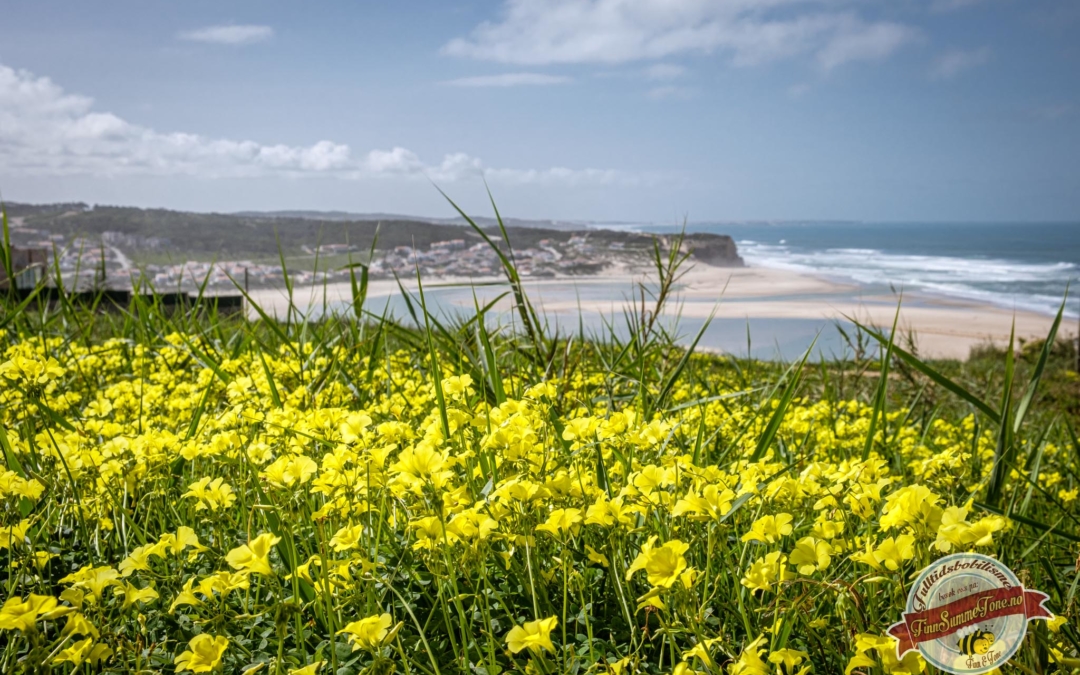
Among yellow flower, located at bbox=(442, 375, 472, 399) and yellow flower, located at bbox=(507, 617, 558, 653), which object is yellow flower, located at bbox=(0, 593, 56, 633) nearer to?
yellow flower, located at bbox=(507, 617, 558, 653)

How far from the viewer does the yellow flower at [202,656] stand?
1151 millimetres

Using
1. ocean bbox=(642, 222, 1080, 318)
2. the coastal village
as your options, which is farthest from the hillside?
ocean bbox=(642, 222, 1080, 318)

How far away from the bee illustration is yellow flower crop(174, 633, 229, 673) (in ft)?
3.67

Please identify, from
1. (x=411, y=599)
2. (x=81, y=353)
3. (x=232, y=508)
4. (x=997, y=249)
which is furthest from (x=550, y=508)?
(x=997, y=249)

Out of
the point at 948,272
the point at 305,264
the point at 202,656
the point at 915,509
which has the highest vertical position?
the point at 305,264

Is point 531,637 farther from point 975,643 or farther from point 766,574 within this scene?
point 975,643

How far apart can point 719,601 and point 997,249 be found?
75.5 metres

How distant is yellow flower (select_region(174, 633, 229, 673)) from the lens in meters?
1.15

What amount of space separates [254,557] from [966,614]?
1125 mm

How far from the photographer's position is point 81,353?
4289mm

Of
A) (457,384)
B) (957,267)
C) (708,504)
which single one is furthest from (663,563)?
(957,267)

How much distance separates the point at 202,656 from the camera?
3.83 ft

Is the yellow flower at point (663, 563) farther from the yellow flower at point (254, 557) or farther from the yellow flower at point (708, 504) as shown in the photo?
the yellow flower at point (254, 557)

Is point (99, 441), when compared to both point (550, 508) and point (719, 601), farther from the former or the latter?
point (719, 601)
